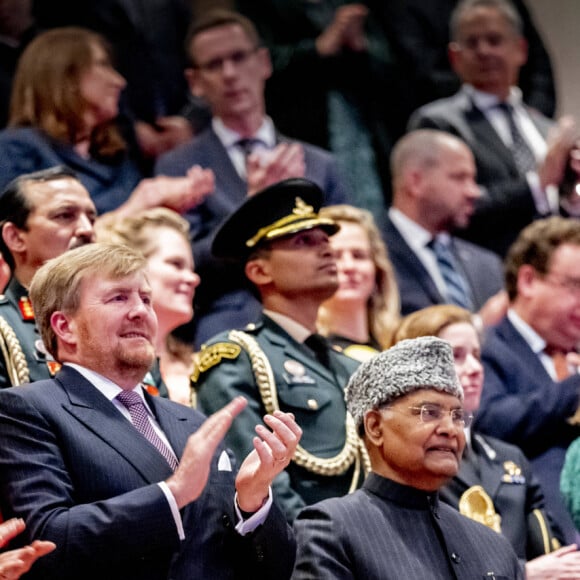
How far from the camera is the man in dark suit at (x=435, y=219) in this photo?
5.48m

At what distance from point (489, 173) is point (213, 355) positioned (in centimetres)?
267

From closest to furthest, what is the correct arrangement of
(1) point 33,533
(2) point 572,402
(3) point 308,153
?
1. (1) point 33,533
2. (2) point 572,402
3. (3) point 308,153

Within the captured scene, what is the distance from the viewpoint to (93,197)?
4.85 meters

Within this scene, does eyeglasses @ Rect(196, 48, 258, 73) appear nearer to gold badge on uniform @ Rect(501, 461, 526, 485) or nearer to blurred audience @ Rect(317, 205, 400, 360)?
blurred audience @ Rect(317, 205, 400, 360)

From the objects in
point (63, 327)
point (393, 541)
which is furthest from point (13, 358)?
point (393, 541)

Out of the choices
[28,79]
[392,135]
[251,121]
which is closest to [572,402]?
[251,121]

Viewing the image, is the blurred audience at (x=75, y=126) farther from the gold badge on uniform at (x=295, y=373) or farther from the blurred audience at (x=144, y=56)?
the gold badge on uniform at (x=295, y=373)

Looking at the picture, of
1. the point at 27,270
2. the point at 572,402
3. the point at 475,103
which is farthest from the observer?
the point at 475,103

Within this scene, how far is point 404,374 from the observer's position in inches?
124

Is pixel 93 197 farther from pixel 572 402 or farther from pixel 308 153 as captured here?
pixel 572 402

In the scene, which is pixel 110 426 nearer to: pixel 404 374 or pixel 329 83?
pixel 404 374

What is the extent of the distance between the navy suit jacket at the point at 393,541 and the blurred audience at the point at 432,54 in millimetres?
3869

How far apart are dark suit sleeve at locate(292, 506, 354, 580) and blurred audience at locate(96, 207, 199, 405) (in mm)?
1087

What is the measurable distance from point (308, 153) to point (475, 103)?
46.9 inches
